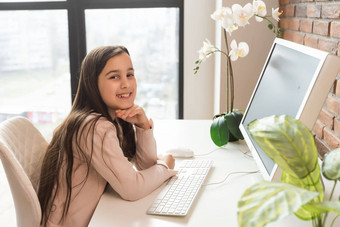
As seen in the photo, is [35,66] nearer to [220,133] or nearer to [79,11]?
[79,11]

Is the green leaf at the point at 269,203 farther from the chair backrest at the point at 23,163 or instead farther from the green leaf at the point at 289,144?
the chair backrest at the point at 23,163

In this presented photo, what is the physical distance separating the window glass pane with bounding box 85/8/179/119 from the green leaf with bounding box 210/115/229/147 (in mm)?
1356

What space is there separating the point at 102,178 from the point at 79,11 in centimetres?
188

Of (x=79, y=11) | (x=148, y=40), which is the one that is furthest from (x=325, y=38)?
(x=79, y=11)

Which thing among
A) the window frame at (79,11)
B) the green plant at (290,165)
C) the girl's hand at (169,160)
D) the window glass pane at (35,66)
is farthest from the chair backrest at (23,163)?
the window glass pane at (35,66)

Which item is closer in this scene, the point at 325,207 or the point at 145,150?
the point at 325,207

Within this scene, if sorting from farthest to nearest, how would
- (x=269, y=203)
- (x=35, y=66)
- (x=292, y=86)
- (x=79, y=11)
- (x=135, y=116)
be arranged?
(x=35, y=66) < (x=79, y=11) < (x=135, y=116) < (x=292, y=86) < (x=269, y=203)

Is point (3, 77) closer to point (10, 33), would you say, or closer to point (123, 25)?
point (10, 33)

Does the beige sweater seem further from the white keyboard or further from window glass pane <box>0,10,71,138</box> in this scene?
window glass pane <box>0,10,71,138</box>

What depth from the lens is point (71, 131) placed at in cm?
133

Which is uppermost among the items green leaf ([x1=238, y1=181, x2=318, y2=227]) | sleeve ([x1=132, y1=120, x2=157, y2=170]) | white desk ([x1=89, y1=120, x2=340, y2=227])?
green leaf ([x1=238, y1=181, x2=318, y2=227])

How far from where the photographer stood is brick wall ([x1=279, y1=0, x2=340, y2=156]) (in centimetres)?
144

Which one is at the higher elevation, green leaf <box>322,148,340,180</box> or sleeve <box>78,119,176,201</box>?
green leaf <box>322,148,340,180</box>

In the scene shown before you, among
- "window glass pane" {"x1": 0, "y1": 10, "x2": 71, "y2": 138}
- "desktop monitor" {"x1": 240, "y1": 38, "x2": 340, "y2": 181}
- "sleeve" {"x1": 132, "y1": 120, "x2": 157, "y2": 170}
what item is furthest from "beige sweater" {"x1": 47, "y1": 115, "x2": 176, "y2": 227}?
"window glass pane" {"x1": 0, "y1": 10, "x2": 71, "y2": 138}
